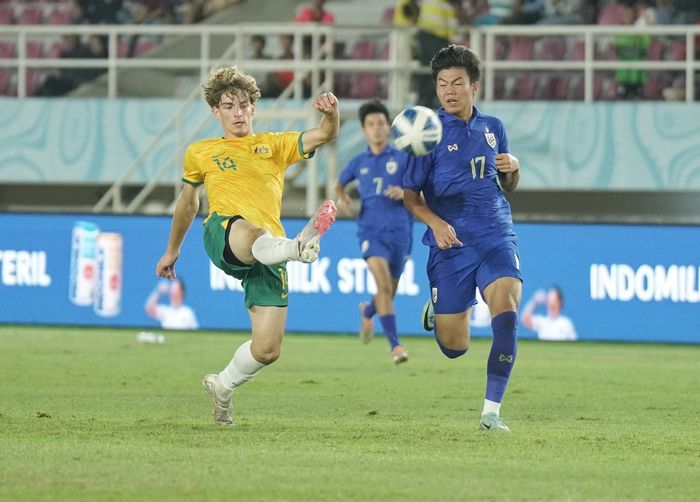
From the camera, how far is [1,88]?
25281 mm

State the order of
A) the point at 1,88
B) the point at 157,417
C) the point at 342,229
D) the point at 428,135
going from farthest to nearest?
the point at 1,88 → the point at 342,229 → the point at 157,417 → the point at 428,135

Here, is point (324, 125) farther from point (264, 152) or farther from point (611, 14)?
Result: point (611, 14)

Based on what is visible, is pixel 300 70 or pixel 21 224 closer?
pixel 21 224

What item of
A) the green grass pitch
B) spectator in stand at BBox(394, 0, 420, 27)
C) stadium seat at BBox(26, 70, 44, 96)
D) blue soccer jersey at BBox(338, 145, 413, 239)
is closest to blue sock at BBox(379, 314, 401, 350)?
the green grass pitch

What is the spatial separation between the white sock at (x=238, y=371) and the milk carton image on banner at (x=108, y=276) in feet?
34.5

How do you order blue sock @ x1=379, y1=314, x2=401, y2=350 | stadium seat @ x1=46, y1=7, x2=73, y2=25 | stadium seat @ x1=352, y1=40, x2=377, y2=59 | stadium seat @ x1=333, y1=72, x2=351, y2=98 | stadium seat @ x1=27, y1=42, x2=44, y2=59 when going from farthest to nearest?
stadium seat @ x1=46, y1=7, x2=73, y2=25 < stadium seat @ x1=27, y1=42, x2=44, y2=59 < stadium seat @ x1=352, y1=40, x2=377, y2=59 < stadium seat @ x1=333, y1=72, x2=351, y2=98 < blue sock @ x1=379, y1=314, x2=401, y2=350

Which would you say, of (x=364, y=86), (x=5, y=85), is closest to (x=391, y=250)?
(x=364, y=86)

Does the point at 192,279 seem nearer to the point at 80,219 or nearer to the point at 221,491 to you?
the point at 80,219

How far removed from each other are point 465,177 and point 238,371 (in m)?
1.86

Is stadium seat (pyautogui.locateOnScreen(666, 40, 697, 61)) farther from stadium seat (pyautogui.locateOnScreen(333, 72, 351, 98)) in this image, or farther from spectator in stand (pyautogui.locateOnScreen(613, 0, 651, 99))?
stadium seat (pyautogui.locateOnScreen(333, 72, 351, 98))

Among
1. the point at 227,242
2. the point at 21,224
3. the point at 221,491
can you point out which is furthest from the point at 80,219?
the point at 221,491

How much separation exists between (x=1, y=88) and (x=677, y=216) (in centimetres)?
1124

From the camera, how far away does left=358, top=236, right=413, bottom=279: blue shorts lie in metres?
15.7

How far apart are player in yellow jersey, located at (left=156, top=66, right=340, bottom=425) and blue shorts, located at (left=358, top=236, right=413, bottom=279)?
245 inches
